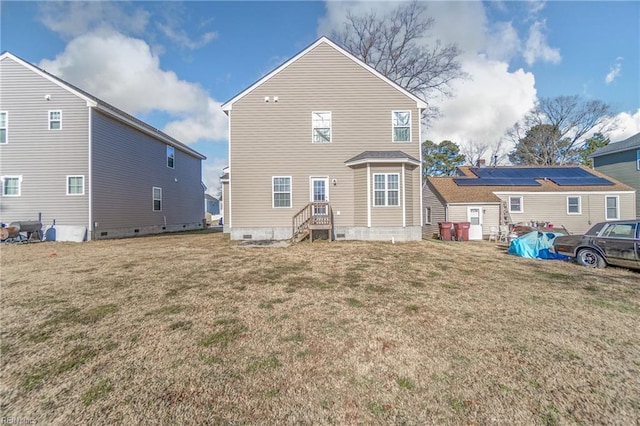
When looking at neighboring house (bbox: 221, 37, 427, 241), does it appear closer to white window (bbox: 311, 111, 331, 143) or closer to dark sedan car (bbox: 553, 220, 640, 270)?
white window (bbox: 311, 111, 331, 143)

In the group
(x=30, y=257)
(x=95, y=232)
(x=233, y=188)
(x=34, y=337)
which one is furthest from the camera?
(x=95, y=232)

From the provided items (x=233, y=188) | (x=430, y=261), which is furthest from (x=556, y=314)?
(x=233, y=188)

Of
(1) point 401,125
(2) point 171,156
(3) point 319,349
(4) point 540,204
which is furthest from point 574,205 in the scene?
(2) point 171,156

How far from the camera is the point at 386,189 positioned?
12398 mm

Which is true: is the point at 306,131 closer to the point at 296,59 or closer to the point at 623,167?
the point at 296,59

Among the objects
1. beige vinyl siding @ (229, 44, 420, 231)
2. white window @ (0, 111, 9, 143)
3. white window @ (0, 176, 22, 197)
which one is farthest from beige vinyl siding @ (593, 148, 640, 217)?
white window @ (0, 111, 9, 143)

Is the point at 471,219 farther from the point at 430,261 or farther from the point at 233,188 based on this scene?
the point at 233,188

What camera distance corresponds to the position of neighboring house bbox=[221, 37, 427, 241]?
12.9 meters

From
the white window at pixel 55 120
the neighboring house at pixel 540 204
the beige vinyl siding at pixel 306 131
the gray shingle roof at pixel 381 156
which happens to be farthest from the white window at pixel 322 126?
the white window at pixel 55 120

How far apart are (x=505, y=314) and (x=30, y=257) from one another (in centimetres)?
1327

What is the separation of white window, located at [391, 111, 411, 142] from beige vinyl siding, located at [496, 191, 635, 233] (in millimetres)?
9738

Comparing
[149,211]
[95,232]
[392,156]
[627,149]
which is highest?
[627,149]

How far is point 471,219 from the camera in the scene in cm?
1694

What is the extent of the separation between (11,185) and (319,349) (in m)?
18.8
